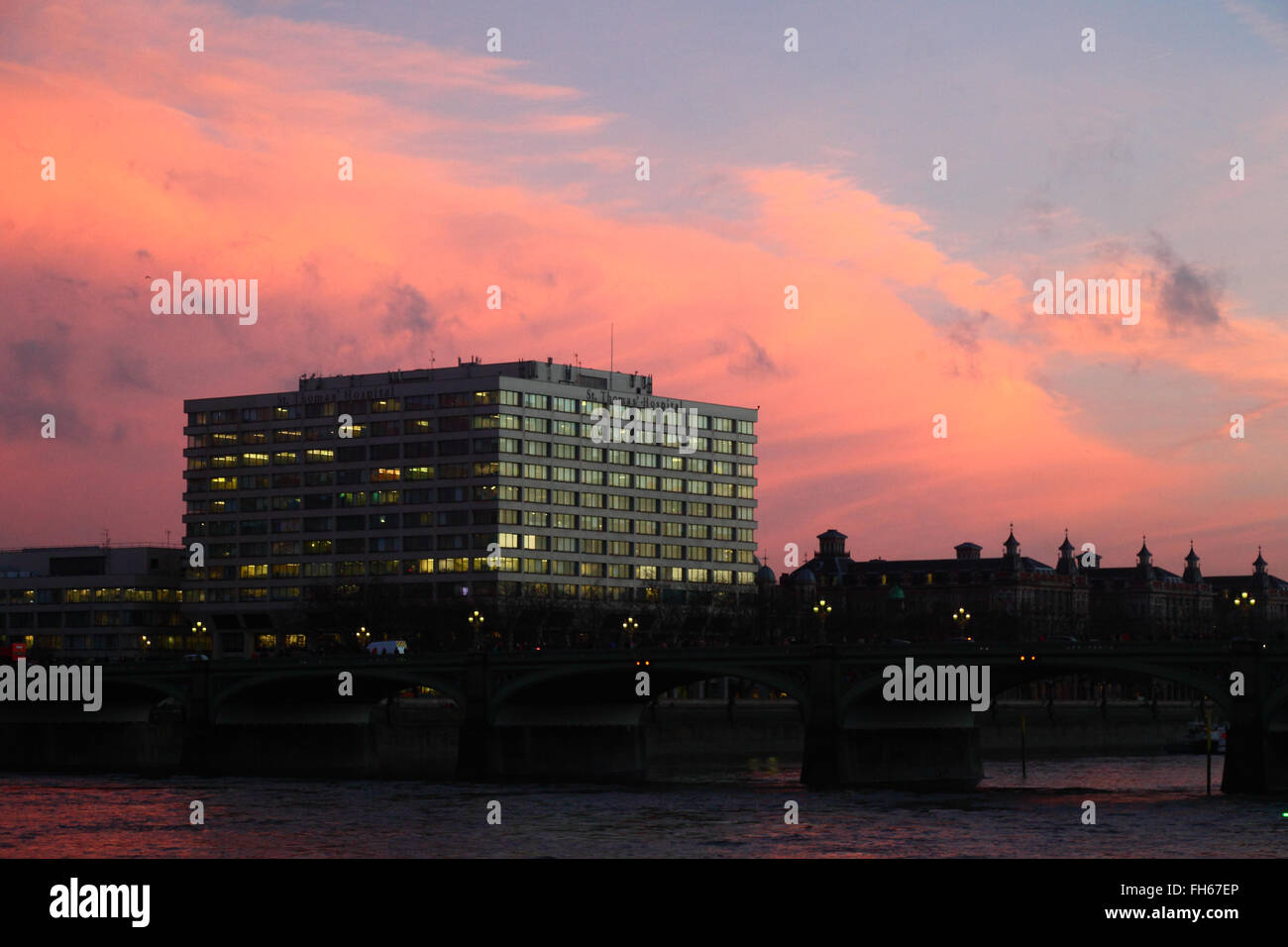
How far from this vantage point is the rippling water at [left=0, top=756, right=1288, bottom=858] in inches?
2493

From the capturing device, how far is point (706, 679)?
105000 mm

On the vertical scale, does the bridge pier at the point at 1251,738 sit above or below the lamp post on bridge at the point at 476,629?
below

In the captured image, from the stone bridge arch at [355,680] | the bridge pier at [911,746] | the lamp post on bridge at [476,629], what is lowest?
the bridge pier at [911,746]

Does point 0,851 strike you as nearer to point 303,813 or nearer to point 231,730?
point 303,813

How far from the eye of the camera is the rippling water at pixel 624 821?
63.3 m

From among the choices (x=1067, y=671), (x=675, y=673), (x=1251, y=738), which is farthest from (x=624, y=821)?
(x=1251, y=738)

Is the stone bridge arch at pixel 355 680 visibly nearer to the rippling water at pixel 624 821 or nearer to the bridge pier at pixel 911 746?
the rippling water at pixel 624 821

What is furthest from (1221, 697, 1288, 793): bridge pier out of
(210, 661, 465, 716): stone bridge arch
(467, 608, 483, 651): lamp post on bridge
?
(467, 608, 483, 651): lamp post on bridge

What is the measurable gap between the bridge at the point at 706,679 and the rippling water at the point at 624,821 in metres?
3.53

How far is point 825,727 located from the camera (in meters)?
94.9

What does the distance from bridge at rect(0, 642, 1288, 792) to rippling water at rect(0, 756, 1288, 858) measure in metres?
3.53

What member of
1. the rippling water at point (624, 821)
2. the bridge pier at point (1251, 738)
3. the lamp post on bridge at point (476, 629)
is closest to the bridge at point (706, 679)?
the bridge pier at point (1251, 738)
